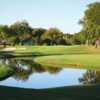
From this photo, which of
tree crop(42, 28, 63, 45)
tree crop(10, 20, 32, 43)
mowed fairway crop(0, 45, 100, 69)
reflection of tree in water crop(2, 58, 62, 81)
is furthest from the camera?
tree crop(10, 20, 32, 43)

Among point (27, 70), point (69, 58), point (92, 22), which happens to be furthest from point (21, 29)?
point (27, 70)

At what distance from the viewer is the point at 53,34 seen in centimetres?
16925

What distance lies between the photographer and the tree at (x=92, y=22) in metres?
115

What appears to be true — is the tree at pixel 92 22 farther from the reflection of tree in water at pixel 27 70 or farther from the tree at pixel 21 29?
the reflection of tree in water at pixel 27 70

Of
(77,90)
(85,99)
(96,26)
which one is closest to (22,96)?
(85,99)

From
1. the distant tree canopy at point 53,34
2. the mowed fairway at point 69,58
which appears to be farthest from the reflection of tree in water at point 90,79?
the distant tree canopy at point 53,34

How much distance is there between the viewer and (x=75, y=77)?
37688mm

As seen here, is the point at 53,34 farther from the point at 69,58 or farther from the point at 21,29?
the point at 69,58

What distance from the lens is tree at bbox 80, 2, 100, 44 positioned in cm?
11525

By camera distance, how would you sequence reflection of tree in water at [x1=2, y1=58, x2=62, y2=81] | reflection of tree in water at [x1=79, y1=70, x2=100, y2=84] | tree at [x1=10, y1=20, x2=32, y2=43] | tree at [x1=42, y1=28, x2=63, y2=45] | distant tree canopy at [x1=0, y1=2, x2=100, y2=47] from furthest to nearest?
1. tree at [x1=10, y1=20, x2=32, y2=43]
2. tree at [x1=42, y1=28, x2=63, y2=45]
3. distant tree canopy at [x1=0, y1=2, x2=100, y2=47]
4. reflection of tree in water at [x1=2, y1=58, x2=62, y2=81]
5. reflection of tree in water at [x1=79, y1=70, x2=100, y2=84]

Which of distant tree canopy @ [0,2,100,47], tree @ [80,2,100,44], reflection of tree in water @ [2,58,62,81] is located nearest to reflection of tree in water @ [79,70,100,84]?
reflection of tree in water @ [2,58,62,81]

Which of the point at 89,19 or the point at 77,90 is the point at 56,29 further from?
the point at 77,90

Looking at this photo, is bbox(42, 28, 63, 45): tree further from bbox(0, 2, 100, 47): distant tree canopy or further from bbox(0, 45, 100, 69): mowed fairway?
bbox(0, 45, 100, 69): mowed fairway

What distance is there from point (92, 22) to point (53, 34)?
177ft
